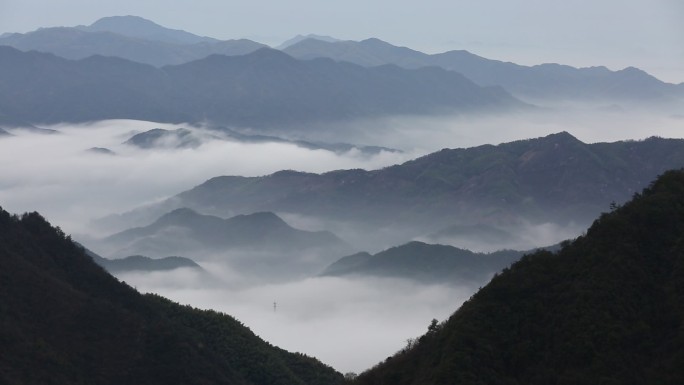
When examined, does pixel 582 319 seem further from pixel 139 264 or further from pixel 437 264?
pixel 139 264

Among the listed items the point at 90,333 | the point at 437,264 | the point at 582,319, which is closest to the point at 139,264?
the point at 437,264

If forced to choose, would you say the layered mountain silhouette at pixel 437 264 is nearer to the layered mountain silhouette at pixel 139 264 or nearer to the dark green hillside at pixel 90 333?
the layered mountain silhouette at pixel 139 264

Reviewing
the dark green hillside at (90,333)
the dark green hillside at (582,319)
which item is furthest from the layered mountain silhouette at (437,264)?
the dark green hillside at (582,319)

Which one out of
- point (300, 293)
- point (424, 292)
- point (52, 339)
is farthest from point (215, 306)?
point (52, 339)

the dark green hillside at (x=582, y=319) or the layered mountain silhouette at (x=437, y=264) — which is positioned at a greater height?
the layered mountain silhouette at (x=437, y=264)

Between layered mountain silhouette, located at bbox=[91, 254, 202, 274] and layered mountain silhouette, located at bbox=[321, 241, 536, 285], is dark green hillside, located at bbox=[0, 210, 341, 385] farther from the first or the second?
layered mountain silhouette, located at bbox=[91, 254, 202, 274]

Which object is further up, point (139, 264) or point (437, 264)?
point (139, 264)

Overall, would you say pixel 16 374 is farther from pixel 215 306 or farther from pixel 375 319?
pixel 215 306
